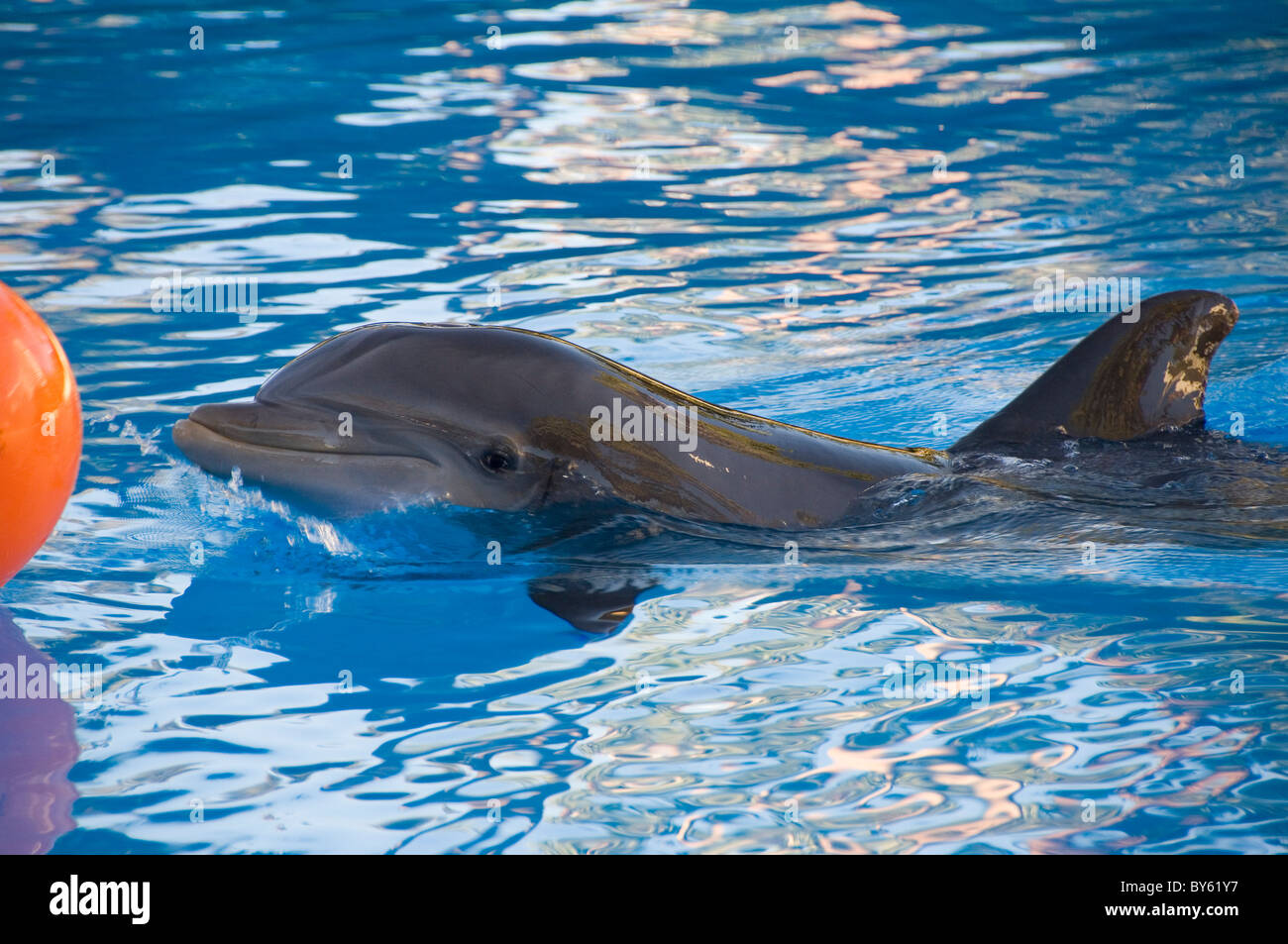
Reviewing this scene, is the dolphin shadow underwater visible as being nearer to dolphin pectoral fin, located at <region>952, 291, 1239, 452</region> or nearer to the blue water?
the blue water

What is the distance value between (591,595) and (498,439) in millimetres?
736

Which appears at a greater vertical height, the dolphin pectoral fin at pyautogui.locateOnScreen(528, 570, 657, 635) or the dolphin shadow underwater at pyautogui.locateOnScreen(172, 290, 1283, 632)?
the dolphin shadow underwater at pyautogui.locateOnScreen(172, 290, 1283, 632)

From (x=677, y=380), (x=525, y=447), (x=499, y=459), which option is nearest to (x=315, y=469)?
(x=499, y=459)

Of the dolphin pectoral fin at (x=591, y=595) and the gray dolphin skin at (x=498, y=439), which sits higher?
the gray dolphin skin at (x=498, y=439)

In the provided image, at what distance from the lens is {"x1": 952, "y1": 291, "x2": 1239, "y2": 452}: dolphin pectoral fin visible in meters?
6.16

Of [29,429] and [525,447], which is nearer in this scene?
[29,429]

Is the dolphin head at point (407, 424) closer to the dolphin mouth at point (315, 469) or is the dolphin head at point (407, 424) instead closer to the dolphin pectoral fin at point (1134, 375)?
the dolphin mouth at point (315, 469)

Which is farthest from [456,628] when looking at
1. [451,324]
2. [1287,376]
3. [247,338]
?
[1287,376]

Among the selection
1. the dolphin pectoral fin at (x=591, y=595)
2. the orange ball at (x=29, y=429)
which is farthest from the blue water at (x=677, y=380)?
the orange ball at (x=29, y=429)

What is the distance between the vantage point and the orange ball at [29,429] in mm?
4223

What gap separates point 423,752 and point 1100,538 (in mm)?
3004

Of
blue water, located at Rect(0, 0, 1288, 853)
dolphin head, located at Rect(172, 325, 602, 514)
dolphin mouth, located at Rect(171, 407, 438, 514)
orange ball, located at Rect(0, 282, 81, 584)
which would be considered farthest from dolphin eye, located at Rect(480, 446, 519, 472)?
orange ball, located at Rect(0, 282, 81, 584)

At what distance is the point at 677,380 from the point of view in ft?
27.7

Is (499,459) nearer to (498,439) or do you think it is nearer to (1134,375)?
(498,439)
